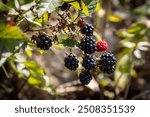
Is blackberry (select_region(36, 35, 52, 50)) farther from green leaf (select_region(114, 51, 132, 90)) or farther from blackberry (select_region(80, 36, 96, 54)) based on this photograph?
green leaf (select_region(114, 51, 132, 90))

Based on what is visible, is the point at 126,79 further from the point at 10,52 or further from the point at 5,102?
the point at 10,52

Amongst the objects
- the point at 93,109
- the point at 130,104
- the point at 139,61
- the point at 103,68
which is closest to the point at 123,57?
the point at 139,61

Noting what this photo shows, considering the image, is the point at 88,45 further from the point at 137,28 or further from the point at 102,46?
the point at 137,28

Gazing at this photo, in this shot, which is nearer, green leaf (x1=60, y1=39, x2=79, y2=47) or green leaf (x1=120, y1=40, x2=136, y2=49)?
green leaf (x1=60, y1=39, x2=79, y2=47)

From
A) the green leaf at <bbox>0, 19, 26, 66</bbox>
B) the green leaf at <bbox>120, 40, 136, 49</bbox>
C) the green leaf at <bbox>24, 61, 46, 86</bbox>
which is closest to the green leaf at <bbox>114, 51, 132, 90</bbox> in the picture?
the green leaf at <bbox>120, 40, 136, 49</bbox>

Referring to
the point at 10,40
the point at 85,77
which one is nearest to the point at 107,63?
the point at 85,77

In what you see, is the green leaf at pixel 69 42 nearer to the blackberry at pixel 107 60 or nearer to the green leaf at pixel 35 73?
the blackberry at pixel 107 60

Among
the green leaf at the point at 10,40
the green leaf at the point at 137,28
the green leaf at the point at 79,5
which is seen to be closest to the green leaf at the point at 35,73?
the green leaf at the point at 10,40
